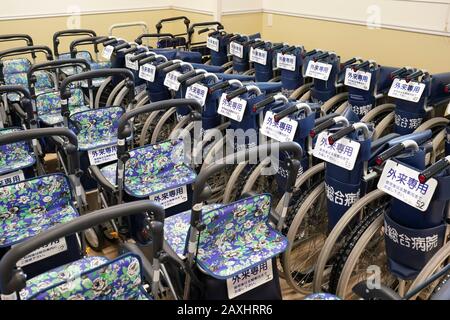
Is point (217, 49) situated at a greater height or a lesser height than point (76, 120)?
greater

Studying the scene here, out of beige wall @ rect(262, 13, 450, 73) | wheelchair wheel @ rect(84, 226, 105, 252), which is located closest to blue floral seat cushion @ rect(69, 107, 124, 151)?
wheelchair wheel @ rect(84, 226, 105, 252)

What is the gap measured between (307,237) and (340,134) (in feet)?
2.40

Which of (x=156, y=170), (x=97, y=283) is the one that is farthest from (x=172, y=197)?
(x=97, y=283)

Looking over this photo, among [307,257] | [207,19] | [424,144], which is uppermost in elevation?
[207,19]

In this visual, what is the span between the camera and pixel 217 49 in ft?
14.2

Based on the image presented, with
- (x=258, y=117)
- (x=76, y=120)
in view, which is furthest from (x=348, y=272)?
(x=76, y=120)

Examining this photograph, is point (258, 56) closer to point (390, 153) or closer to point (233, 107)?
point (233, 107)

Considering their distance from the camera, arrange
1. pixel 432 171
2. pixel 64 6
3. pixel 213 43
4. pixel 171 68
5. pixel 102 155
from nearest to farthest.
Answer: pixel 432 171
pixel 102 155
pixel 171 68
pixel 213 43
pixel 64 6

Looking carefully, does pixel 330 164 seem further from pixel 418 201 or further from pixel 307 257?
pixel 307 257

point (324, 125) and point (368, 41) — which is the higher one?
point (368, 41)

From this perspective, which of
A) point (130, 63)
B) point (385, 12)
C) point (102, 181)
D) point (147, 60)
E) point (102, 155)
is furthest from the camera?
point (385, 12)

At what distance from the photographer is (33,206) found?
181 cm

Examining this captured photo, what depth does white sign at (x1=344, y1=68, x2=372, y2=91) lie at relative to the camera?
3113mm
